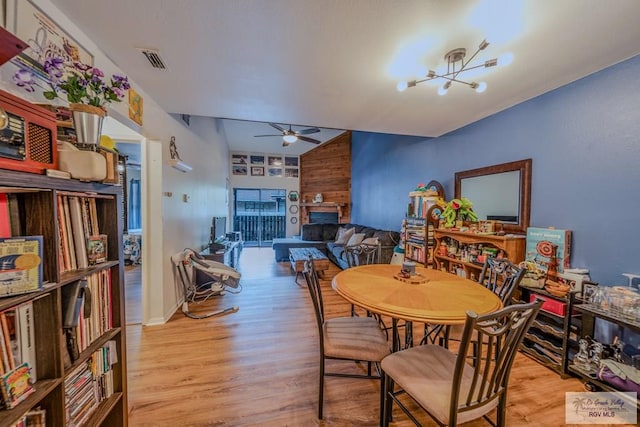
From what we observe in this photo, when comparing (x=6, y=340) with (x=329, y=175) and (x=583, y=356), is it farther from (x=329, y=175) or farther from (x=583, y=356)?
(x=329, y=175)

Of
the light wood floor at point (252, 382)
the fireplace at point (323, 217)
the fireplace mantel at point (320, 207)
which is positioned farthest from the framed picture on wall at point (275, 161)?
the light wood floor at point (252, 382)

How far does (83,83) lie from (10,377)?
1.10 metres

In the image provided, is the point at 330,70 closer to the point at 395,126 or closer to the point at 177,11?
the point at 177,11

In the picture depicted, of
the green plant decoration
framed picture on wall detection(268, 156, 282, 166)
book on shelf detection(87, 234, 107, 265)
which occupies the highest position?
framed picture on wall detection(268, 156, 282, 166)

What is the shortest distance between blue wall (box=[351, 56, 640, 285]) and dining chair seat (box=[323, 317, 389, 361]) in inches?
78.6

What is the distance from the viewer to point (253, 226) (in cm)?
819

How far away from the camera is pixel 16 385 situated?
2.52 feet

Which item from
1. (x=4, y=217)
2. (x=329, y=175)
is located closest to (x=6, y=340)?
(x=4, y=217)

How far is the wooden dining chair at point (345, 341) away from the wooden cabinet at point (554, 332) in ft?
4.68

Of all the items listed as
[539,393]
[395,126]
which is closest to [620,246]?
[539,393]

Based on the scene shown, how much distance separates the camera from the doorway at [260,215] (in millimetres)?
8047

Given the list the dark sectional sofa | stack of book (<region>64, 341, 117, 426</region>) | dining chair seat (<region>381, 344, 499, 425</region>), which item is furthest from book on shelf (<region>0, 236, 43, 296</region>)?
the dark sectional sofa

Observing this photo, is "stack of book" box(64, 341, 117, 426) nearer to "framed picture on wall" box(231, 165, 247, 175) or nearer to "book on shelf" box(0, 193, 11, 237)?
"book on shelf" box(0, 193, 11, 237)

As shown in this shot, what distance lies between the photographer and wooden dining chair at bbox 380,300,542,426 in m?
0.99
